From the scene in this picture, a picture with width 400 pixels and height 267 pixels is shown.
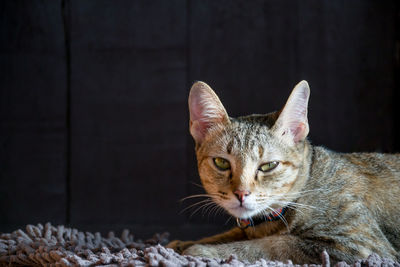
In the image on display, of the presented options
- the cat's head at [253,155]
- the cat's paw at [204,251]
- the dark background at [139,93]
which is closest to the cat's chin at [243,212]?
the cat's head at [253,155]

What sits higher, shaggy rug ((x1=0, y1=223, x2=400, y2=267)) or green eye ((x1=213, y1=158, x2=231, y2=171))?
green eye ((x1=213, y1=158, x2=231, y2=171))

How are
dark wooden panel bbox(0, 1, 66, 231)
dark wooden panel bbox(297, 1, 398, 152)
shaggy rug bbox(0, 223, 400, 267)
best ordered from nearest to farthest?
shaggy rug bbox(0, 223, 400, 267) → dark wooden panel bbox(297, 1, 398, 152) → dark wooden panel bbox(0, 1, 66, 231)

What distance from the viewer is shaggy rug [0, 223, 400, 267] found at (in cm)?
115

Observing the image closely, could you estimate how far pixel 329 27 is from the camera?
2352mm

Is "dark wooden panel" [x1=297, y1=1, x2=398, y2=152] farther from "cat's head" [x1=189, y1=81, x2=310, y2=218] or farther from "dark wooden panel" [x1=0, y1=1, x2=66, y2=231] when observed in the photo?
"dark wooden panel" [x1=0, y1=1, x2=66, y2=231]

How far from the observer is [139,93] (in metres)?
2.47

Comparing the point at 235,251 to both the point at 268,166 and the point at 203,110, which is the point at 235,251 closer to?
the point at 268,166

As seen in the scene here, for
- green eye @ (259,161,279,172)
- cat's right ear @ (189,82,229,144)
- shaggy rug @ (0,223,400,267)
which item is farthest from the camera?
cat's right ear @ (189,82,229,144)

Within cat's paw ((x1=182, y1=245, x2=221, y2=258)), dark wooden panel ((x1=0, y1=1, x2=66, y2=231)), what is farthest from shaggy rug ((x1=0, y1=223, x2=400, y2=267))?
dark wooden panel ((x1=0, y1=1, x2=66, y2=231))

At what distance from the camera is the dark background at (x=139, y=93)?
93.1 inches

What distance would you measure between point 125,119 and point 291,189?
1297 millimetres

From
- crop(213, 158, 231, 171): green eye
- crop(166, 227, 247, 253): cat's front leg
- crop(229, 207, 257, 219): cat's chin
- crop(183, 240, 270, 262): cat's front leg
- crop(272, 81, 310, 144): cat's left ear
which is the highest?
crop(272, 81, 310, 144): cat's left ear

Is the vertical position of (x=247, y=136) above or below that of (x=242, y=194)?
above

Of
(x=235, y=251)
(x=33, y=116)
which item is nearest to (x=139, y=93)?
(x=33, y=116)
